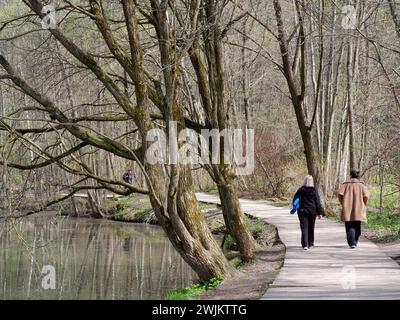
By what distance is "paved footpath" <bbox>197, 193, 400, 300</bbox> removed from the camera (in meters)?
9.04

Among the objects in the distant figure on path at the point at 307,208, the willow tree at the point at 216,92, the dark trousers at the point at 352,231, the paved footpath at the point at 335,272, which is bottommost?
the paved footpath at the point at 335,272

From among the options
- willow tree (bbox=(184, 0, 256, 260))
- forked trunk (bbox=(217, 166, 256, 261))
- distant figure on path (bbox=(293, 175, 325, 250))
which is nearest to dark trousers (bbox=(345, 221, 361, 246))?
distant figure on path (bbox=(293, 175, 325, 250))

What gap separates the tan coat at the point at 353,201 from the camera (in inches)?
517

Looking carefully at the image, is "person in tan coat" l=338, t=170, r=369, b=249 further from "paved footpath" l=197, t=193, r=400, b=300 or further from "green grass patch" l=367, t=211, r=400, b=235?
"green grass patch" l=367, t=211, r=400, b=235

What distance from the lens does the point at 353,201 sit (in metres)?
13.2

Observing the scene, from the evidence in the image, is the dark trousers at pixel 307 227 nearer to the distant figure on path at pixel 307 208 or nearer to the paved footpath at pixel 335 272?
the distant figure on path at pixel 307 208

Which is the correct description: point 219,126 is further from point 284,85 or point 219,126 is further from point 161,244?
point 284,85

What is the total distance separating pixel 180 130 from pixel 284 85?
2706cm

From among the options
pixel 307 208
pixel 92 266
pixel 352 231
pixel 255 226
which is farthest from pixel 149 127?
pixel 255 226

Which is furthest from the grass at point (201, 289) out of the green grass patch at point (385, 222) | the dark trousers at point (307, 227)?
the green grass patch at point (385, 222)

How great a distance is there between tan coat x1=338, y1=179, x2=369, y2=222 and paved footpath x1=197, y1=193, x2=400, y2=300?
27.1 inches

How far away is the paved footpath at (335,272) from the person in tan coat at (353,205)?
0.36 meters

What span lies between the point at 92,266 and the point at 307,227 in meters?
9.31
